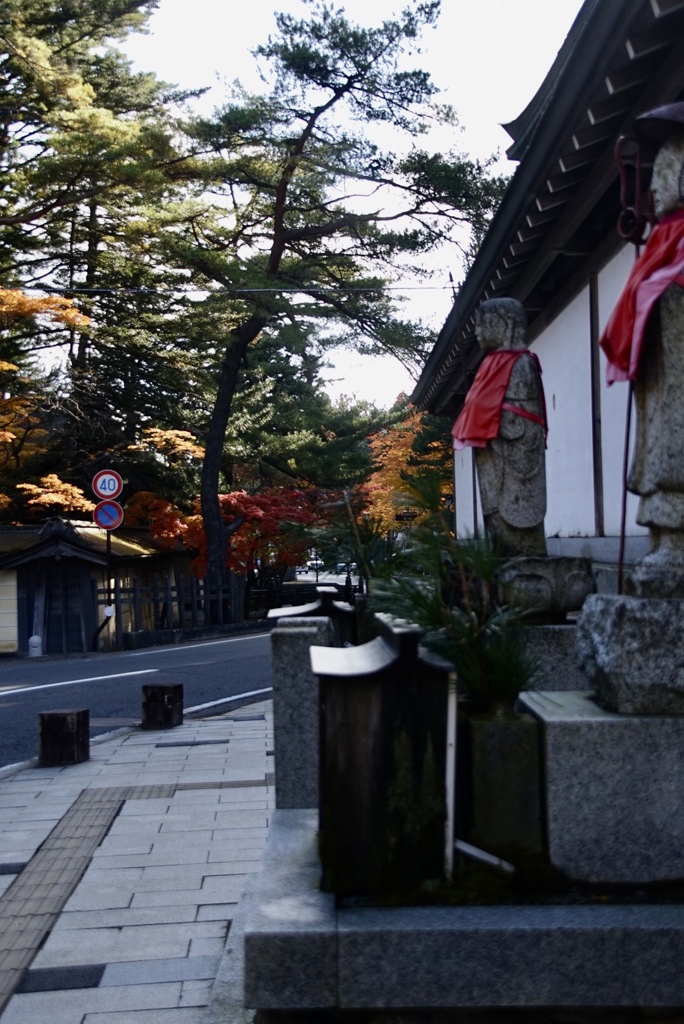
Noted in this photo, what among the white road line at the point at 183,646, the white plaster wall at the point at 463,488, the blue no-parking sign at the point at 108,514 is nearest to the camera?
the white plaster wall at the point at 463,488

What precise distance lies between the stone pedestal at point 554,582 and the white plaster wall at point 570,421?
3994mm

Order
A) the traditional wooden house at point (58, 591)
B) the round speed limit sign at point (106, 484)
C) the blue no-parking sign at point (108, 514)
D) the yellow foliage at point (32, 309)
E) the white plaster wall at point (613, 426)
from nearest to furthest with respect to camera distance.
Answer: the white plaster wall at point (613, 426) → the yellow foliage at point (32, 309) → the blue no-parking sign at point (108, 514) → the round speed limit sign at point (106, 484) → the traditional wooden house at point (58, 591)

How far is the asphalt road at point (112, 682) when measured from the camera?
427 inches

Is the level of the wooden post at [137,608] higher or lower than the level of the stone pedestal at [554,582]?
lower

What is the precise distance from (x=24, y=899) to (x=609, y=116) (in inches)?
218

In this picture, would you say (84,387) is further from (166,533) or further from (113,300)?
(166,533)

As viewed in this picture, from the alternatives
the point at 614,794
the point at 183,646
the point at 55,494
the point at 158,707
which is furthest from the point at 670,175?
the point at 55,494

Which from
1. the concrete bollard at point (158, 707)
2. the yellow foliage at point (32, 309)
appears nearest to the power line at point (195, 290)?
the yellow foliage at point (32, 309)

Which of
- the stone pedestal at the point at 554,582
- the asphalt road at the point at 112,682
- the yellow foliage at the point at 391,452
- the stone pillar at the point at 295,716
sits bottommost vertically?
the asphalt road at the point at 112,682

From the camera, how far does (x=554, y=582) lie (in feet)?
16.8

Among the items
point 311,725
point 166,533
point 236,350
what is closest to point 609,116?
point 311,725

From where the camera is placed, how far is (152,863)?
521 cm

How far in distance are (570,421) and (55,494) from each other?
57.1 ft

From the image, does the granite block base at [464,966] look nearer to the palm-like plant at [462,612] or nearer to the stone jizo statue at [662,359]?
the palm-like plant at [462,612]
